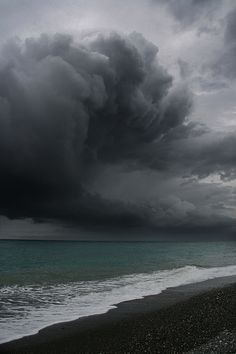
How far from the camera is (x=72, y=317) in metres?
19.3

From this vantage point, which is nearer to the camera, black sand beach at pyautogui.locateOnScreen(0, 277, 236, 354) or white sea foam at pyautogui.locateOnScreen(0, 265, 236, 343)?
black sand beach at pyautogui.locateOnScreen(0, 277, 236, 354)

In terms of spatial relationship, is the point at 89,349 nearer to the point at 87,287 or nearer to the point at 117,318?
the point at 117,318

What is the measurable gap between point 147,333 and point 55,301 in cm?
1065

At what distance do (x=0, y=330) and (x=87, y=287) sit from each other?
617 inches

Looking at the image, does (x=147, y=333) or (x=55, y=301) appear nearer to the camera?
(x=147, y=333)

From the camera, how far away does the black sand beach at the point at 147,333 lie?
1314 centimetres

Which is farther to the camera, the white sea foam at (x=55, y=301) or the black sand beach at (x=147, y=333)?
the white sea foam at (x=55, y=301)

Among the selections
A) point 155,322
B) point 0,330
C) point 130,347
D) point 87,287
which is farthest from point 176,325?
point 87,287

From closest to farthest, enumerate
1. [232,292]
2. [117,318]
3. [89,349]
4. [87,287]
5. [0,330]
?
[89,349] < [0,330] < [117,318] < [232,292] < [87,287]

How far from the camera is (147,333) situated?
1505cm

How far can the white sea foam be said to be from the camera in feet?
58.5

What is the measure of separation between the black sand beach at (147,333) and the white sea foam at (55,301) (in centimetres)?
111

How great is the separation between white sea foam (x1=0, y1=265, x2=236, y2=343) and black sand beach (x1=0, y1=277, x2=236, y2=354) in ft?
3.65

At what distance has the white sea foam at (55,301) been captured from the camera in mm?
17817
